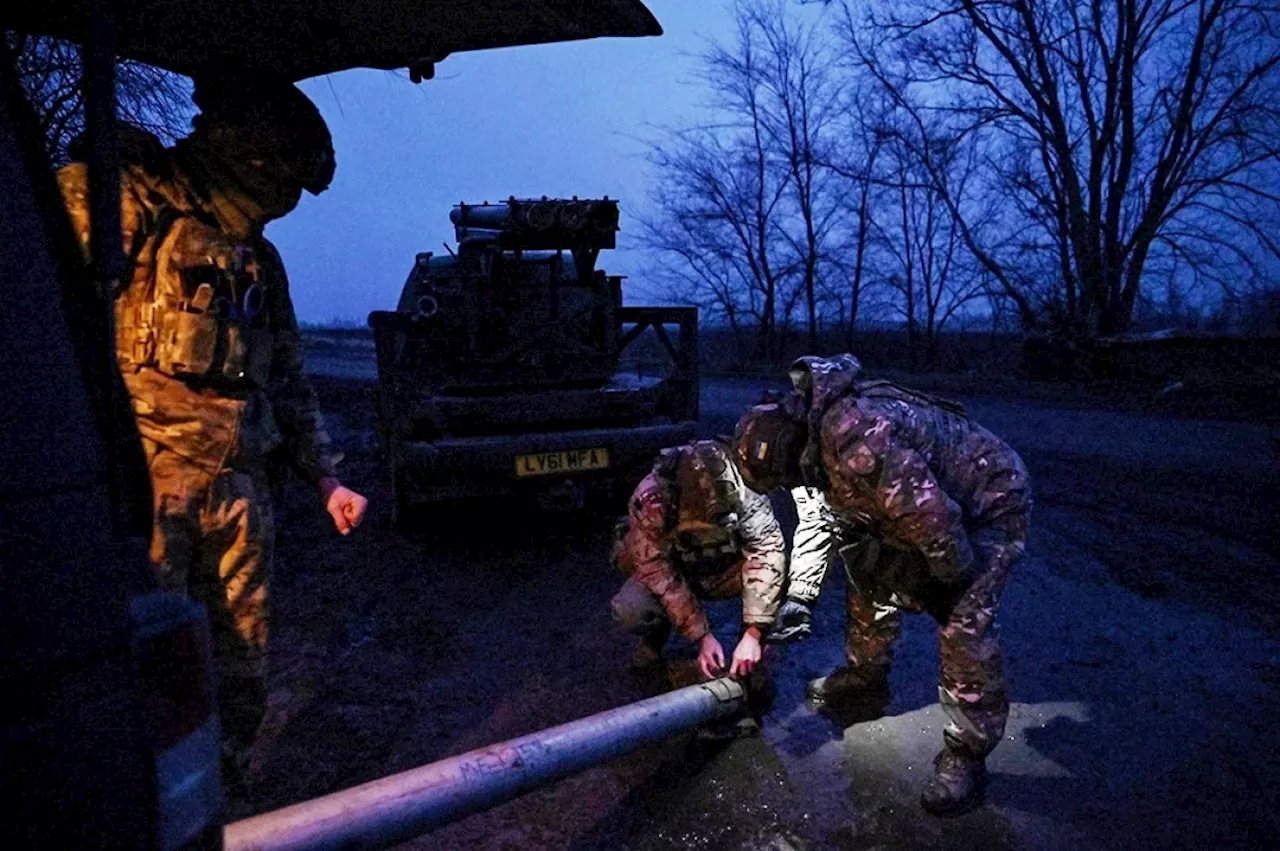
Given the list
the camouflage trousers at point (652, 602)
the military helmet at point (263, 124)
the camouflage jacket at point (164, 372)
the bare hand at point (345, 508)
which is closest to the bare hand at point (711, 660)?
the camouflage trousers at point (652, 602)

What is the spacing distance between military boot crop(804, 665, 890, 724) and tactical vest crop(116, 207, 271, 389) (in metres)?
2.47

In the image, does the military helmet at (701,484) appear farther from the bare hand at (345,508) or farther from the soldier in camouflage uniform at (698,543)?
the bare hand at (345,508)

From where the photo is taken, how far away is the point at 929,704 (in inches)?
142

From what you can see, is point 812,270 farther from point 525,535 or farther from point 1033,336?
point 525,535

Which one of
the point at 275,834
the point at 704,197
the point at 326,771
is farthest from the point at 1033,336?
the point at 275,834

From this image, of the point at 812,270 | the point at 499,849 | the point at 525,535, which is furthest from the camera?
the point at 812,270

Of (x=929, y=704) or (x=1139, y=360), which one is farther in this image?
(x=1139, y=360)

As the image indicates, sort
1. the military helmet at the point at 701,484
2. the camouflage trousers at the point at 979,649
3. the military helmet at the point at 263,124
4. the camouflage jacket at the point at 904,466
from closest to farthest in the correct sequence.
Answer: the military helmet at the point at 263,124 → the camouflage jacket at the point at 904,466 → the camouflage trousers at the point at 979,649 → the military helmet at the point at 701,484

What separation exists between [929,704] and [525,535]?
339 centimetres

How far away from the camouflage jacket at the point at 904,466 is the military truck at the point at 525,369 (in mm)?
2844

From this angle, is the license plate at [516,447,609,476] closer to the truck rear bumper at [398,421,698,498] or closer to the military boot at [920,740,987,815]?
the truck rear bumper at [398,421,698,498]

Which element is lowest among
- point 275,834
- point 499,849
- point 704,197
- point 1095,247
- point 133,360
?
point 499,849

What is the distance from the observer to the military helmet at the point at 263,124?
2.41 metres

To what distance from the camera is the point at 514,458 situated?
576 centimetres
